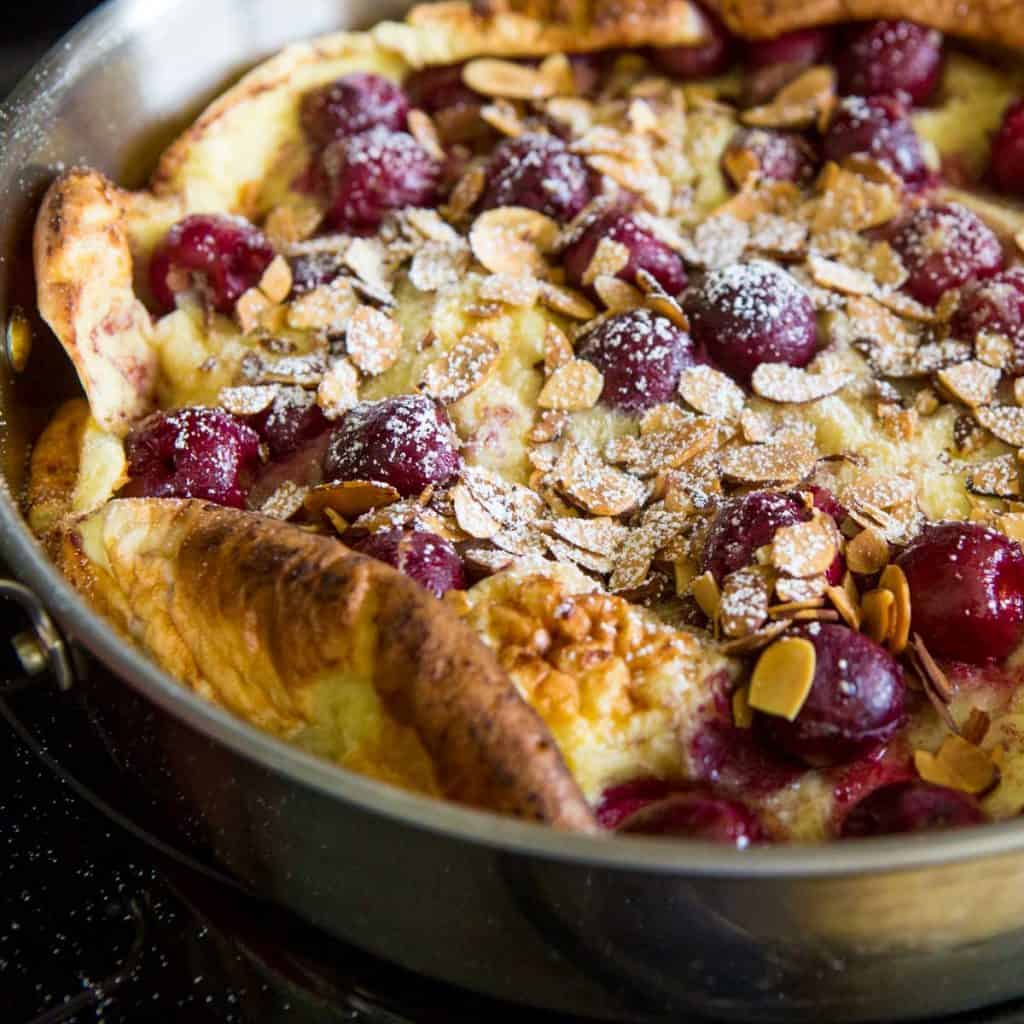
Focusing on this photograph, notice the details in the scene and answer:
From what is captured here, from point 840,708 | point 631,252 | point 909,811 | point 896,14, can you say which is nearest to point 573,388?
point 631,252

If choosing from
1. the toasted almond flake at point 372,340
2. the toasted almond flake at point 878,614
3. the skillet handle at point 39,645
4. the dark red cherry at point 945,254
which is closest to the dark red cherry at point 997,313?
the dark red cherry at point 945,254

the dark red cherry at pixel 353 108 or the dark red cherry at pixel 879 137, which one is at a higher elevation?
the dark red cherry at pixel 353 108

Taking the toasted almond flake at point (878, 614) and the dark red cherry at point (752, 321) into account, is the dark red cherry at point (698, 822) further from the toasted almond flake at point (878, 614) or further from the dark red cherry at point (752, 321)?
the dark red cherry at point (752, 321)

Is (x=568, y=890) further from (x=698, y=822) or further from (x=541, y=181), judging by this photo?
(x=541, y=181)

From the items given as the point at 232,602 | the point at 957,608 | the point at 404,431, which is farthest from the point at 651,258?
the point at 232,602

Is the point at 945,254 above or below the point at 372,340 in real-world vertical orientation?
below

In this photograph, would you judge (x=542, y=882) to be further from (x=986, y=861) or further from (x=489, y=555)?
(x=489, y=555)

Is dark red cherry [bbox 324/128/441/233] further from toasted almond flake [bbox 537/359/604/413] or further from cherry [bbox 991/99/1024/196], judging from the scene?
cherry [bbox 991/99/1024/196]
